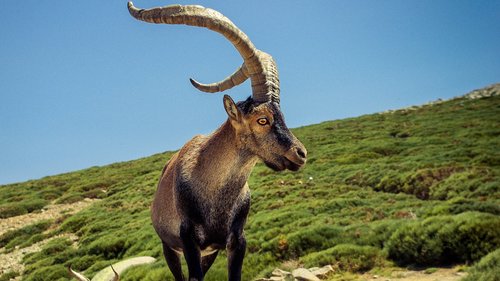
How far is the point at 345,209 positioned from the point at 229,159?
20250mm

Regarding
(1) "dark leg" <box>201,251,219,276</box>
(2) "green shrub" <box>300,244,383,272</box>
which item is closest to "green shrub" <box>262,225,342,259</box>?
(2) "green shrub" <box>300,244,383,272</box>

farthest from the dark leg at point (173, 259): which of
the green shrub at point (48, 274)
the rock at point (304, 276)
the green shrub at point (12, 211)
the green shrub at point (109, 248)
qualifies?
the green shrub at point (12, 211)

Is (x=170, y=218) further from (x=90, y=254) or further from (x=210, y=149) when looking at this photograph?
(x=90, y=254)

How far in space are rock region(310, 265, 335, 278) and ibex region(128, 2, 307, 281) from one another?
8.68 meters

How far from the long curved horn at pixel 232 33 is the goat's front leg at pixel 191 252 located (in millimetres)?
1435

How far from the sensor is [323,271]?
12.9m

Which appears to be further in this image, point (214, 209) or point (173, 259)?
point (173, 259)

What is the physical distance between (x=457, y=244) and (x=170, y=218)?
33.3 feet

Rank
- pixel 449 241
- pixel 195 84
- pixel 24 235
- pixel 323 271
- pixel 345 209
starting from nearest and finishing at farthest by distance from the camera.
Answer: pixel 195 84 < pixel 449 241 < pixel 323 271 < pixel 345 209 < pixel 24 235

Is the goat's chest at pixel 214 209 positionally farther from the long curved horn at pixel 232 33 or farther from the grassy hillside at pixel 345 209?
the grassy hillside at pixel 345 209

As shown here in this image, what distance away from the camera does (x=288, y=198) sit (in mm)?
30922

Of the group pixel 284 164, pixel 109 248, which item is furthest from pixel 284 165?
pixel 109 248

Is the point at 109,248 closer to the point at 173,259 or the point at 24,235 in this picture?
the point at 24,235

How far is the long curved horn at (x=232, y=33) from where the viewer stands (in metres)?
4.31
